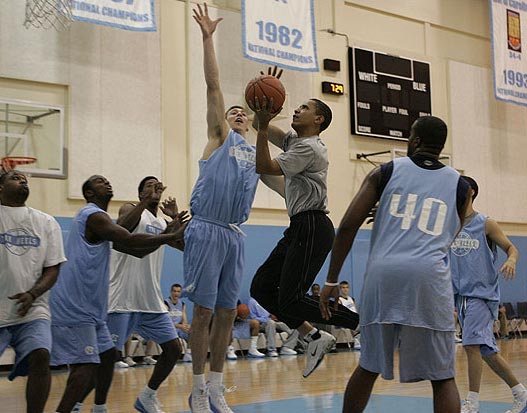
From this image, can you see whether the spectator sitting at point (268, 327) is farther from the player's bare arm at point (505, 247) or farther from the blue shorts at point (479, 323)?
the player's bare arm at point (505, 247)

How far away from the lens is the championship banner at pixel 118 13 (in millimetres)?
11977

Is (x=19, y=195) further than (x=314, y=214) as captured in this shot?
No

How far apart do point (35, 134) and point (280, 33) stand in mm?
4604

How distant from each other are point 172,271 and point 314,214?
8.91 metres

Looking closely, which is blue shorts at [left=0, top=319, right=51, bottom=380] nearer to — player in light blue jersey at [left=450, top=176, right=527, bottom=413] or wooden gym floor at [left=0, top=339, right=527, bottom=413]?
wooden gym floor at [left=0, top=339, right=527, bottom=413]

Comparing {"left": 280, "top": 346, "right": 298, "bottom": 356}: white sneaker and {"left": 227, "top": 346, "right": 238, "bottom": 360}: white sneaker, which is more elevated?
{"left": 227, "top": 346, "right": 238, "bottom": 360}: white sneaker

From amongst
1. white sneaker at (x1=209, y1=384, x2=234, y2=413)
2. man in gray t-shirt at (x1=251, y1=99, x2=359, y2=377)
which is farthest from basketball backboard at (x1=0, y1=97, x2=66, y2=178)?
white sneaker at (x1=209, y1=384, x2=234, y2=413)

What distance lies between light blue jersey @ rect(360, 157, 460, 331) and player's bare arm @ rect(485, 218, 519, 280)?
2349 mm

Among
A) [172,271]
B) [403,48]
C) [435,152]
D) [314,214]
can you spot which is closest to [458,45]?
[403,48]

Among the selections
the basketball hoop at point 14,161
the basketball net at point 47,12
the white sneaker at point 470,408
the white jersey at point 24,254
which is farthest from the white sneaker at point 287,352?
the white jersey at point 24,254

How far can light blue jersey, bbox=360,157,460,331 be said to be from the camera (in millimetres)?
3979

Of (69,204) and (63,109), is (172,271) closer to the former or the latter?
(69,204)

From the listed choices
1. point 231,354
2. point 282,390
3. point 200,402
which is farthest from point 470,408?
point 231,354

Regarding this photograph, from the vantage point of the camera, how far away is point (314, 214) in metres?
5.80
